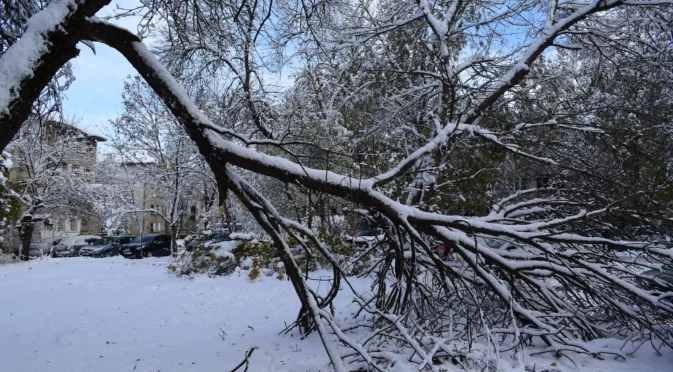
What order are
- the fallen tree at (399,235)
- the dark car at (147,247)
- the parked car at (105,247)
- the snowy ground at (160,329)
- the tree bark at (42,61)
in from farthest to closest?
the parked car at (105,247), the dark car at (147,247), the snowy ground at (160,329), the fallen tree at (399,235), the tree bark at (42,61)

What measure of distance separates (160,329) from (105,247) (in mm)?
22148

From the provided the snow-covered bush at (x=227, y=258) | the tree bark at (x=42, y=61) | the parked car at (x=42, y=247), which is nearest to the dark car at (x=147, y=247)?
the parked car at (x=42, y=247)

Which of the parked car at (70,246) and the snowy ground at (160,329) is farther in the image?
the parked car at (70,246)

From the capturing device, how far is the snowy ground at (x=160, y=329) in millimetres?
4516

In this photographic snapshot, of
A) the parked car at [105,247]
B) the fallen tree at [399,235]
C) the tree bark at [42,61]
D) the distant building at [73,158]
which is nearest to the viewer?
the tree bark at [42,61]

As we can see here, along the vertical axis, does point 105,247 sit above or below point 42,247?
below

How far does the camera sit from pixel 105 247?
2519 centimetres

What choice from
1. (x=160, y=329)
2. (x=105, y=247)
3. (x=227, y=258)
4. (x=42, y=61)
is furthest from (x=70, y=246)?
(x=42, y=61)

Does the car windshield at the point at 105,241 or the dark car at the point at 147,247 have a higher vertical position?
the car windshield at the point at 105,241

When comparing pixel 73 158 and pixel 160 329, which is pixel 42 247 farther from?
pixel 160 329

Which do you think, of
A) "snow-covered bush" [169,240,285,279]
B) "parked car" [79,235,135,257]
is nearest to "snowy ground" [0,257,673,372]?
"snow-covered bush" [169,240,285,279]

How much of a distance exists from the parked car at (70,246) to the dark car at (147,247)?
3528 mm

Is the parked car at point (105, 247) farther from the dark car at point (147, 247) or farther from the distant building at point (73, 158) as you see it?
the distant building at point (73, 158)

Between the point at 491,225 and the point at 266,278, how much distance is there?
7.78 meters
